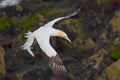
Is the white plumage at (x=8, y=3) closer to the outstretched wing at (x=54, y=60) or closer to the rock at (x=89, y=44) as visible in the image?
the rock at (x=89, y=44)

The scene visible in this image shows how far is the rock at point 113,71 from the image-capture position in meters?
19.0

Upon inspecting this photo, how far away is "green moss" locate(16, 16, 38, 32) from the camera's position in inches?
897

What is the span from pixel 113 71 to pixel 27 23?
513 cm

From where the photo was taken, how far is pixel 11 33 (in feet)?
76.3

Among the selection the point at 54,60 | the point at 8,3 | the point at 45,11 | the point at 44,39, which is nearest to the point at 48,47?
the point at 54,60

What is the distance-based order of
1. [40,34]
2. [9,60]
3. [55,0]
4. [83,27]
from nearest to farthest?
1. [40,34]
2. [9,60]
3. [83,27]
4. [55,0]

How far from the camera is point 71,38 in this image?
22.2 metres

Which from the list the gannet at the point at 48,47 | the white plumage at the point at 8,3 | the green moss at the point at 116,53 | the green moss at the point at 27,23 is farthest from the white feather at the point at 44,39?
the white plumage at the point at 8,3

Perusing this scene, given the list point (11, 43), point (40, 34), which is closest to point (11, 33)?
point (11, 43)

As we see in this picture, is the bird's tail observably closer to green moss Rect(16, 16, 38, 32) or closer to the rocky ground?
the rocky ground

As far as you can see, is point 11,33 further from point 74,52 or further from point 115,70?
point 115,70

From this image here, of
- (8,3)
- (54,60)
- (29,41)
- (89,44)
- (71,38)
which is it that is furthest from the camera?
(8,3)

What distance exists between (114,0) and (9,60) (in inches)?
180

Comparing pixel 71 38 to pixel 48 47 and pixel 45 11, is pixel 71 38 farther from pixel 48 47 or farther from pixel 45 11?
pixel 48 47
